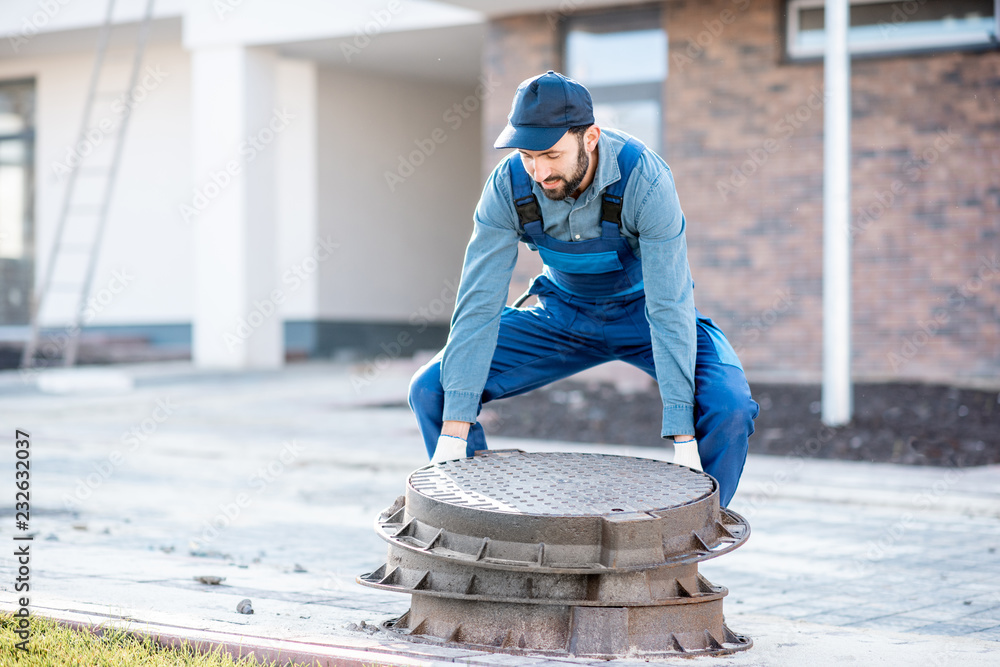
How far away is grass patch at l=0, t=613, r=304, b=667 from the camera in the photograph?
9.98 feet

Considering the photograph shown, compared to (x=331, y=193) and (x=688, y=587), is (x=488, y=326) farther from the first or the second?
(x=331, y=193)

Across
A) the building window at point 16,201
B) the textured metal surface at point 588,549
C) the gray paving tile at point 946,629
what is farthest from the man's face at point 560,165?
the building window at point 16,201

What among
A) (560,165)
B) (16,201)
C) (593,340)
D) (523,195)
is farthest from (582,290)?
(16,201)

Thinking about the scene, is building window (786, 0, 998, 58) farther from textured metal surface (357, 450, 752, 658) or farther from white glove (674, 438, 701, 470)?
textured metal surface (357, 450, 752, 658)

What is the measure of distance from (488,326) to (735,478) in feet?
3.14

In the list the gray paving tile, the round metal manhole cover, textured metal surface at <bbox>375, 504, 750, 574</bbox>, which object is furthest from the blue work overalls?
the gray paving tile

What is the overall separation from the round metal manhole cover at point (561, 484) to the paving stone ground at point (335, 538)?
0.42 m

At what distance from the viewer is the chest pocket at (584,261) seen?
387 centimetres

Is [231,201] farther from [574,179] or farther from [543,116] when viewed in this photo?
[543,116]

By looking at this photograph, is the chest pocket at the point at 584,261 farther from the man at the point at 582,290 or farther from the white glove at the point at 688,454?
the white glove at the point at 688,454

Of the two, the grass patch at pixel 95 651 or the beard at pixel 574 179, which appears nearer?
the grass patch at pixel 95 651

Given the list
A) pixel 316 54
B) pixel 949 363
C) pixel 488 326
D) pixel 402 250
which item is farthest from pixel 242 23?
pixel 488 326

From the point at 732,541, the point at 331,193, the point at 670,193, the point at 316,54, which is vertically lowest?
the point at 732,541

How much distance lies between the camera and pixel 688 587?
10.9 ft
